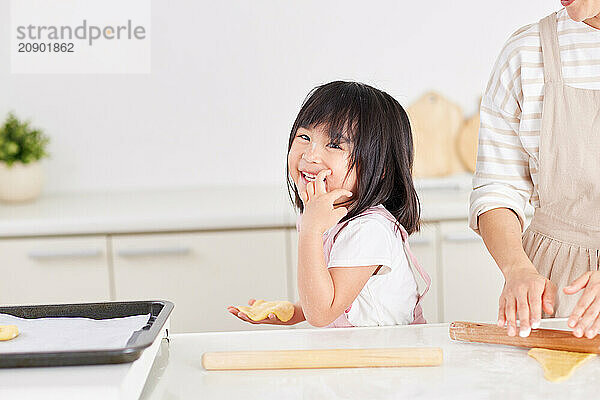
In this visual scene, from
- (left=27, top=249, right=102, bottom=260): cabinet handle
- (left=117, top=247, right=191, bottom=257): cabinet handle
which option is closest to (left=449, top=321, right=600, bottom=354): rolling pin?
(left=117, top=247, right=191, bottom=257): cabinet handle

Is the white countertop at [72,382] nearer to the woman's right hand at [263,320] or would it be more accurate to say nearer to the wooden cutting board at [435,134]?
the woman's right hand at [263,320]

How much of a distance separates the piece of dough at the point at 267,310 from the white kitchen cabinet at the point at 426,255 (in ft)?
3.13

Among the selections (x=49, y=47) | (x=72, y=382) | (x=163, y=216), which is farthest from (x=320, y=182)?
(x=49, y=47)

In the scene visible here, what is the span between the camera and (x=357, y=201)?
1.32 metres

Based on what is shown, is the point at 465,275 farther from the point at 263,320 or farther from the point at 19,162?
the point at 19,162

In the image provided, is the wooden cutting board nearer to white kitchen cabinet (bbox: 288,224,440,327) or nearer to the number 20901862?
white kitchen cabinet (bbox: 288,224,440,327)

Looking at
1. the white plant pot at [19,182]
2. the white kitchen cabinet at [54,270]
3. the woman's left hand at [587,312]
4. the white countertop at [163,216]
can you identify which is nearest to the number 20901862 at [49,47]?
the white plant pot at [19,182]

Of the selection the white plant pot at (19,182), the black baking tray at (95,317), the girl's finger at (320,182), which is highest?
the girl's finger at (320,182)

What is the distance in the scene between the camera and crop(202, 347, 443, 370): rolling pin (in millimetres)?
921

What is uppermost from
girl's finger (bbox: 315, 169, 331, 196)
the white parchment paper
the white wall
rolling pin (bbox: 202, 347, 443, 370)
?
the white wall

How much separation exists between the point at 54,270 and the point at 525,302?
1.55 m

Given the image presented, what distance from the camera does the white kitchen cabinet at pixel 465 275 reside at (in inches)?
87.8

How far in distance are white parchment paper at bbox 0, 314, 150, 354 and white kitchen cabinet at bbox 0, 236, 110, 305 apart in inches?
48.9

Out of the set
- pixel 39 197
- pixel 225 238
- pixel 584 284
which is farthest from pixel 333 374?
pixel 39 197
